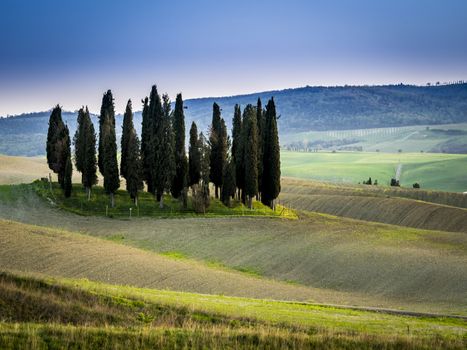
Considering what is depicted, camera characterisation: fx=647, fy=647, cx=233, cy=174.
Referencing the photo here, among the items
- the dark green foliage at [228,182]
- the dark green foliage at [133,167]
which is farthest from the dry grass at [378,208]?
the dark green foliage at [133,167]

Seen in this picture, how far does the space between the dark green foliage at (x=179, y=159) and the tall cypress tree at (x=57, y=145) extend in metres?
13.1

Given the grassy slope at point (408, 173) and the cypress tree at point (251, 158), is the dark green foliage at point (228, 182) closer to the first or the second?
the cypress tree at point (251, 158)

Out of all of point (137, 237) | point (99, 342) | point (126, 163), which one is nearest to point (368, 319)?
point (99, 342)

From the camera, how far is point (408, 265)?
44656 mm

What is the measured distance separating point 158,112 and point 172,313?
49.2m

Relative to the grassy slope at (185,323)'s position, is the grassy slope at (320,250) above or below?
below

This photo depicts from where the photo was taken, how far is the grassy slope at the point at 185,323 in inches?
707

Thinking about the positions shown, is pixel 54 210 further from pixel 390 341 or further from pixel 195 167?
pixel 390 341

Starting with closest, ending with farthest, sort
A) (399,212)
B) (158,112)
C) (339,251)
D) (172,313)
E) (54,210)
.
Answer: (172,313) → (339,251) → (54,210) → (158,112) → (399,212)

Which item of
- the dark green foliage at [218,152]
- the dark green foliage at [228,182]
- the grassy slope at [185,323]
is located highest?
the dark green foliage at [218,152]

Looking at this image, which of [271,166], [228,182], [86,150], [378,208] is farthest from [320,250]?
[378,208]

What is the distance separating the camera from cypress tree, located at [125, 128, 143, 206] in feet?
222

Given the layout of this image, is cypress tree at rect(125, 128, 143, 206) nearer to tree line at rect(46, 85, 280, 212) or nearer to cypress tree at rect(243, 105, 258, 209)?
tree line at rect(46, 85, 280, 212)

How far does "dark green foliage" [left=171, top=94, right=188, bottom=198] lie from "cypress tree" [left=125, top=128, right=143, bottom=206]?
3.99 meters
